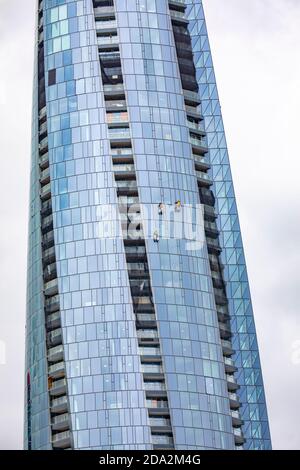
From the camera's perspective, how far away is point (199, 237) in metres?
161

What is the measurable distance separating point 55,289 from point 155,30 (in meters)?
37.7

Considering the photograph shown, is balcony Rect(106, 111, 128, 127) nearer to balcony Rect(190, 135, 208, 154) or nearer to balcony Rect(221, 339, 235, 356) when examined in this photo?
balcony Rect(190, 135, 208, 154)

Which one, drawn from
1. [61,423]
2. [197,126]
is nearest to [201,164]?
[197,126]

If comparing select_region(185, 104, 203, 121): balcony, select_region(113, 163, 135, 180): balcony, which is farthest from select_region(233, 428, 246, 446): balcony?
select_region(185, 104, 203, 121): balcony

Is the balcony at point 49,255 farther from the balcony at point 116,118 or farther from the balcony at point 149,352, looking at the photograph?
the balcony at point 116,118

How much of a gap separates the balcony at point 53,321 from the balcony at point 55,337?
518mm

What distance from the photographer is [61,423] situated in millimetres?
149625

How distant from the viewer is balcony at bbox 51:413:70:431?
488ft

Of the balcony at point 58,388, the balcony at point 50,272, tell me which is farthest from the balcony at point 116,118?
the balcony at point 58,388

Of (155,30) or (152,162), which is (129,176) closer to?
(152,162)

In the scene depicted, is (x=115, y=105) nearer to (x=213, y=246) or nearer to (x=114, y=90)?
(x=114, y=90)

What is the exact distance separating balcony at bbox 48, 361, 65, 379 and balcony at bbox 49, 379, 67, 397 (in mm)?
725

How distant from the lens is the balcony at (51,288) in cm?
15600
